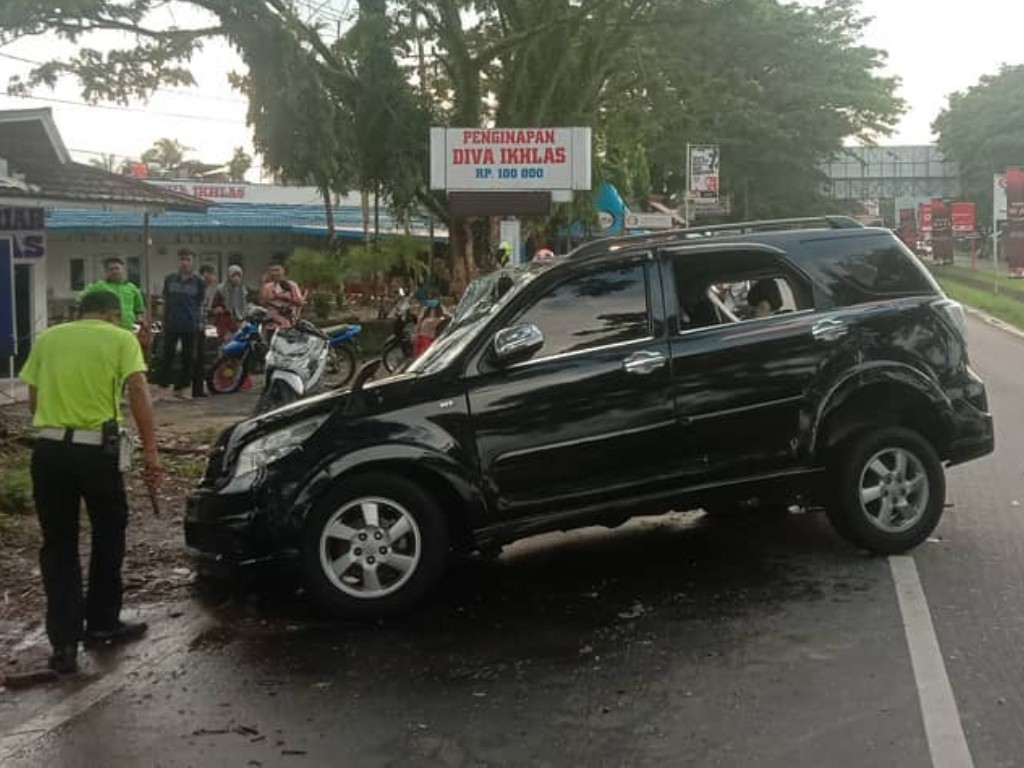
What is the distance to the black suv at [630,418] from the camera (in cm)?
582

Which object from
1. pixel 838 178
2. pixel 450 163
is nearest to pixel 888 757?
pixel 450 163

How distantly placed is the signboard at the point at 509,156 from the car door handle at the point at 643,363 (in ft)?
36.0

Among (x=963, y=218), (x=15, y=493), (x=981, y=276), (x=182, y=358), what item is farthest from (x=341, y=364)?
(x=981, y=276)

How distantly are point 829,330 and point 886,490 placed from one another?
0.95 metres

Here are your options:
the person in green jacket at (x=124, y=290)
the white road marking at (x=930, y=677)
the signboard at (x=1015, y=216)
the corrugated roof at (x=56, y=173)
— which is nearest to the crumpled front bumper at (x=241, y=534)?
the white road marking at (x=930, y=677)

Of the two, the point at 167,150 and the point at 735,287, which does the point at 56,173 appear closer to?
the point at 735,287

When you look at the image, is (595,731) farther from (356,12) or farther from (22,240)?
(356,12)

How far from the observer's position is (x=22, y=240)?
1359 centimetres

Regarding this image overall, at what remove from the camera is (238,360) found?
1480cm

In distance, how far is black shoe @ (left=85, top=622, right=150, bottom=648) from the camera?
5.65 meters

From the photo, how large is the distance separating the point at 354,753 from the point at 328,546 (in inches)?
66.0

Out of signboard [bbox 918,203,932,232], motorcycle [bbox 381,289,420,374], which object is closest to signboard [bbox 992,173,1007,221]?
motorcycle [bbox 381,289,420,374]

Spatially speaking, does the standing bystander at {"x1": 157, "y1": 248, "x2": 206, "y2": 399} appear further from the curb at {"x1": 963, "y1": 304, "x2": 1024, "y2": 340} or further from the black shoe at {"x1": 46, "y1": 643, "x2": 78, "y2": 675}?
the curb at {"x1": 963, "y1": 304, "x2": 1024, "y2": 340}

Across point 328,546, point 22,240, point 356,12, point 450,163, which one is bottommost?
point 328,546
